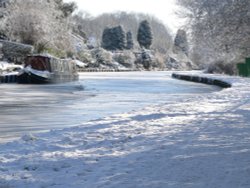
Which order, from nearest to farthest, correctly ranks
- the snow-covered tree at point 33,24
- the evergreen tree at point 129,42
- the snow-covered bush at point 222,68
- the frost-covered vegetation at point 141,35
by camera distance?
the frost-covered vegetation at point 141,35 → the snow-covered tree at point 33,24 → the snow-covered bush at point 222,68 → the evergreen tree at point 129,42

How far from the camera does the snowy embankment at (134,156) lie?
22.8 feet

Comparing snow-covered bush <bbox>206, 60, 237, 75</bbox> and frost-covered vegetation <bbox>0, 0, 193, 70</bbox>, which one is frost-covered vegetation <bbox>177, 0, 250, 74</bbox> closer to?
frost-covered vegetation <bbox>0, 0, 193, 70</bbox>

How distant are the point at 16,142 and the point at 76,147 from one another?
3.99 feet

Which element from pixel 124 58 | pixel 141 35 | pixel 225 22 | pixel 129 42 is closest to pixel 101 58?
pixel 124 58

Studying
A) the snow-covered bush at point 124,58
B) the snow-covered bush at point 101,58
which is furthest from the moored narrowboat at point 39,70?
the snow-covered bush at point 124,58

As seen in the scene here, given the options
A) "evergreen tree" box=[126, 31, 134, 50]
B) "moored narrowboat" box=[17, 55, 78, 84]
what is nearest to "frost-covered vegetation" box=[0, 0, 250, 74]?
"evergreen tree" box=[126, 31, 134, 50]

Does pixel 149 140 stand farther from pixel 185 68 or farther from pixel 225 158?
pixel 185 68

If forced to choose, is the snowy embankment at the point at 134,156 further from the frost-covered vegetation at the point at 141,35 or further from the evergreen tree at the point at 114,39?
the evergreen tree at the point at 114,39

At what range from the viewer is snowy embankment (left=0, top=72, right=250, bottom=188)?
Result: 22.8ft

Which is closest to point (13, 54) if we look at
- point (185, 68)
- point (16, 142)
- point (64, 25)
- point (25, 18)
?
point (25, 18)

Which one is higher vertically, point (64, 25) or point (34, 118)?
point (64, 25)

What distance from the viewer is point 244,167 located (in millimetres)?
7590

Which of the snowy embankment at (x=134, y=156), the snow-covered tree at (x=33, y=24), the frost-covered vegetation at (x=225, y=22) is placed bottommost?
the snowy embankment at (x=134, y=156)

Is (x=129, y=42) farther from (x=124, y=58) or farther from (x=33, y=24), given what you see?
(x=33, y=24)
